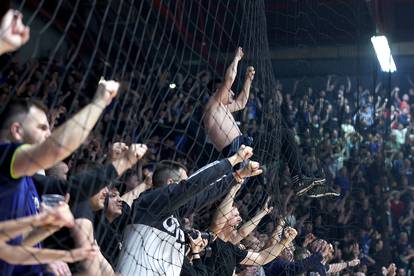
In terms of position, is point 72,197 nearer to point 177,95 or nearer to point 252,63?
point 252,63

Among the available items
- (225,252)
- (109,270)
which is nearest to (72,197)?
(109,270)

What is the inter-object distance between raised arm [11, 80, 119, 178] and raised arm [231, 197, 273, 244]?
2609 mm

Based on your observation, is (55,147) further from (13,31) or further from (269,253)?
(269,253)

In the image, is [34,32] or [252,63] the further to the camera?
[34,32]

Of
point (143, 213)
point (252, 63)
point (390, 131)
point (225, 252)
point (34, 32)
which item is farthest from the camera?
point (390, 131)

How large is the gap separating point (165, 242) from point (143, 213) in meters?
0.19

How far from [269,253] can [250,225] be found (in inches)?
9.4

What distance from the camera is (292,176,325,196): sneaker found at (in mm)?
5492

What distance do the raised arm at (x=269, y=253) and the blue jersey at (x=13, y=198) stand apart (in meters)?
2.21

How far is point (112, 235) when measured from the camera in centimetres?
363

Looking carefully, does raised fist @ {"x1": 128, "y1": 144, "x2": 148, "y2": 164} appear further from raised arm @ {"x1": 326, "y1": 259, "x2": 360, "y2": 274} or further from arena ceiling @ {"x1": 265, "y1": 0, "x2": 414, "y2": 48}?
raised arm @ {"x1": 326, "y1": 259, "x2": 360, "y2": 274}

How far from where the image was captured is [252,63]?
5254 mm

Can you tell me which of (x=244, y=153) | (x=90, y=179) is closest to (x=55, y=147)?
(x=90, y=179)

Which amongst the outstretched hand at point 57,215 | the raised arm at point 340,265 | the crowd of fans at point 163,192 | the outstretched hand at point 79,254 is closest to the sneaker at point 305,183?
the crowd of fans at point 163,192
